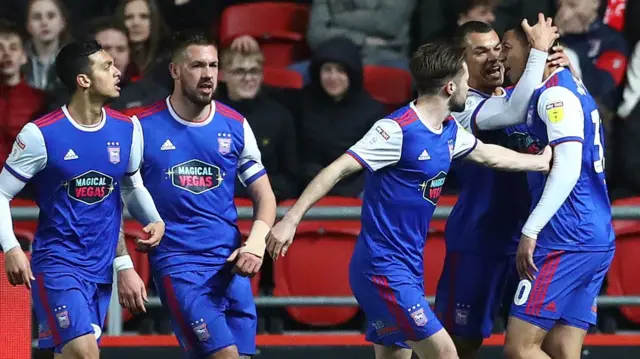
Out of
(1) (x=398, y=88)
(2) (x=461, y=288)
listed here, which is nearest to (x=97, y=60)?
(2) (x=461, y=288)

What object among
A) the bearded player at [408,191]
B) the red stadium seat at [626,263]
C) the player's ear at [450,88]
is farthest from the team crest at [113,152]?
the red stadium seat at [626,263]

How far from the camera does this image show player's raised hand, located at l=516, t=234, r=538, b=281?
25.1ft

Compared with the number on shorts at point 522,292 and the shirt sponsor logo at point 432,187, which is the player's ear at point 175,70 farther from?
the number on shorts at point 522,292

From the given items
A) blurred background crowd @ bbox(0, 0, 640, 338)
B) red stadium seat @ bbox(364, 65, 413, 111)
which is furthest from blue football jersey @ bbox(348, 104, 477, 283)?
red stadium seat @ bbox(364, 65, 413, 111)

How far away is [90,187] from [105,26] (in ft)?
10.6

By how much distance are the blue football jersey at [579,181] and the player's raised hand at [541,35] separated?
166mm

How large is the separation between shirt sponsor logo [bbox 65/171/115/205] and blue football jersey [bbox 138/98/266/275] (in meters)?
0.21

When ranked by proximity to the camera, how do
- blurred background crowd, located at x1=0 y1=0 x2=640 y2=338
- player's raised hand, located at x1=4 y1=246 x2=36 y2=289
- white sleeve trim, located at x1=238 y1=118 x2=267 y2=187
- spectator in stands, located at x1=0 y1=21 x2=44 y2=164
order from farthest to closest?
spectator in stands, located at x1=0 y1=21 x2=44 y2=164
blurred background crowd, located at x1=0 y1=0 x2=640 y2=338
white sleeve trim, located at x1=238 y1=118 x2=267 y2=187
player's raised hand, located at x1=4 y1=246 x2=36 y2=289

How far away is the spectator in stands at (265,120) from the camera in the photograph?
33.0 ft

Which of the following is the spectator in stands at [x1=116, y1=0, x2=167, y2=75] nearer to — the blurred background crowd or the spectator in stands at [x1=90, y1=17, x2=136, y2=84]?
the blurred background crowd

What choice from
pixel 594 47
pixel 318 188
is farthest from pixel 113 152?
pixel 594 47

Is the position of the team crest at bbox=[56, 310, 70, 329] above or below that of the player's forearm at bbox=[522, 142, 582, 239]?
below

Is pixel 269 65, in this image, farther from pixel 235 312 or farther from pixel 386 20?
pixel 235 312

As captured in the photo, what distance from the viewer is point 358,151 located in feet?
24.4
